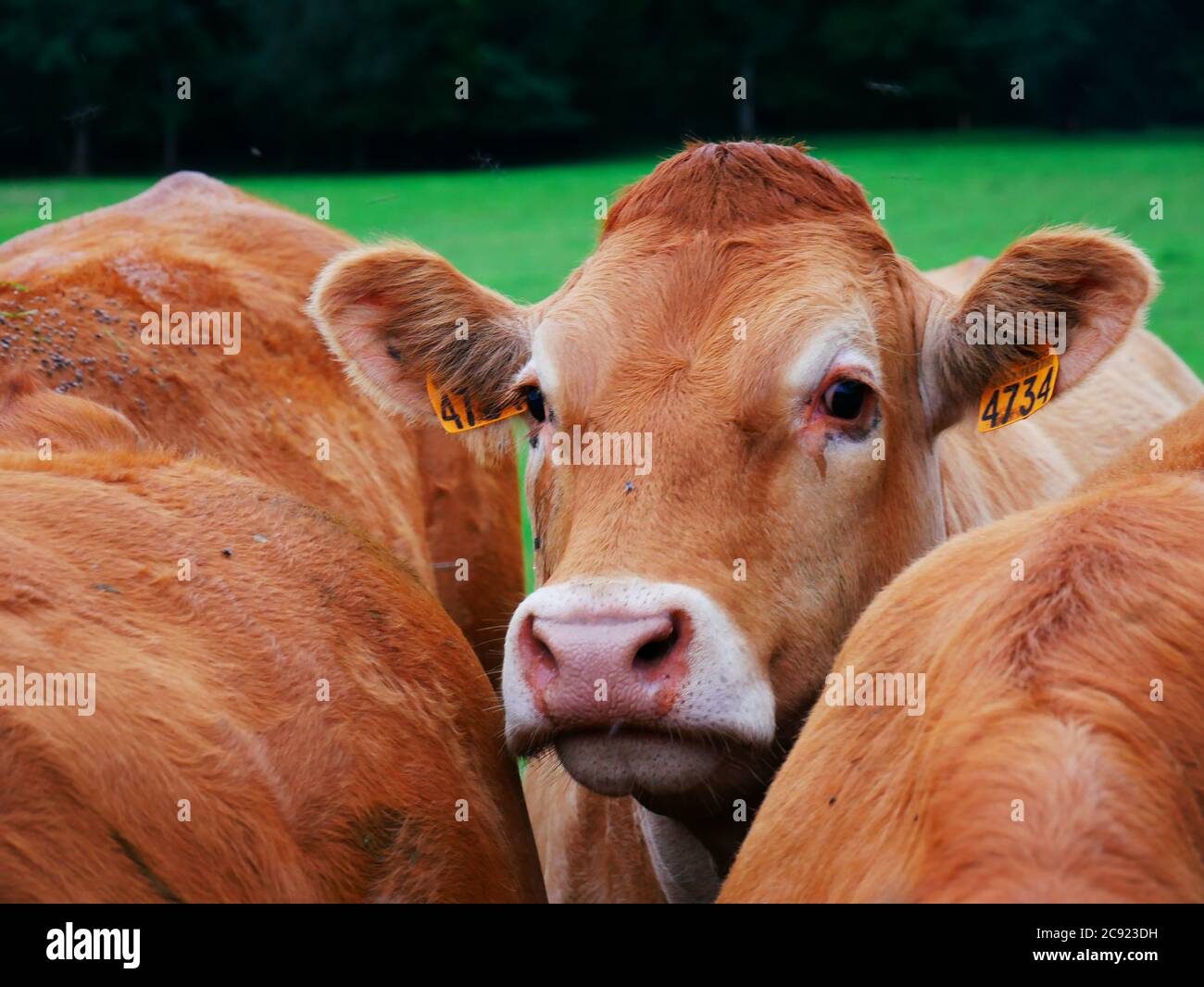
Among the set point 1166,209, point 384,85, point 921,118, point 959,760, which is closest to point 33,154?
point 384,85

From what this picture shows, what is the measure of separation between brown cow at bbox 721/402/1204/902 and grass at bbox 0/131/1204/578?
1139 cm

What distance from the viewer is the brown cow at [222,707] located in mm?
2135

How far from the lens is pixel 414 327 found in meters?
4.17

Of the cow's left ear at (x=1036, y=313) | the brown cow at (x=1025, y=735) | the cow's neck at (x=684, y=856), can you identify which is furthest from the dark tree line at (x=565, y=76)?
the brown cow at (x=1025, y=735)

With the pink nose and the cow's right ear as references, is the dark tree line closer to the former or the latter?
the cow's right ear

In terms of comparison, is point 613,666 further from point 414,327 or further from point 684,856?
point 414,327

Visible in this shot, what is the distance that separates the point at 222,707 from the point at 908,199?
2643 cm

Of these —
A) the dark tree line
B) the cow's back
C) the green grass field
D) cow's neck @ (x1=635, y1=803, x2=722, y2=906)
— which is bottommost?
cow's neck @ (x1=635, y1=803, x2=722, y2=906)

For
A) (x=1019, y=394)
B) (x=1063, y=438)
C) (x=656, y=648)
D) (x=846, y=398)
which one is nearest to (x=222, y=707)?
(x=656, y=648)

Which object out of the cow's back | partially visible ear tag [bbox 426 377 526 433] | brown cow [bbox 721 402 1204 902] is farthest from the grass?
brown cow [bbox 721 402 1204 902]

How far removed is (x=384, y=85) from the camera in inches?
1613

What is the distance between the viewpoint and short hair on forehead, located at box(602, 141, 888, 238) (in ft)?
12.2

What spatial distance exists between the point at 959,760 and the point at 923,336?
227cm

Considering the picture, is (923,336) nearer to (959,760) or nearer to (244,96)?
(959,760)
